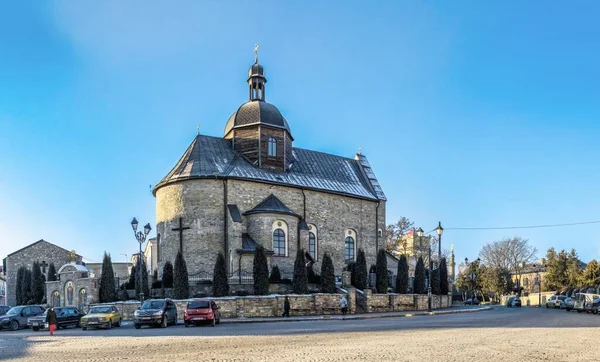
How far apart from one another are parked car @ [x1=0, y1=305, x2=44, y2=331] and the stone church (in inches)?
426

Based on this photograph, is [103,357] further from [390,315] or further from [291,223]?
[291,223]

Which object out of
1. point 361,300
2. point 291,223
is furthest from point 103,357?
point 291,223

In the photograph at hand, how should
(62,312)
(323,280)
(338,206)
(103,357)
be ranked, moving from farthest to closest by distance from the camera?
(338,206)
(323,280)
(62,312)
(103,357)

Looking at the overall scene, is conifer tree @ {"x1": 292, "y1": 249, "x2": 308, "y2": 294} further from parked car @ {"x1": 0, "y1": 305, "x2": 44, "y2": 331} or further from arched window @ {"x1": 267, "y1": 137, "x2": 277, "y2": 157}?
parked car @ {"x1": 0, "y1": 305, "x2": 44, "y2": 331}

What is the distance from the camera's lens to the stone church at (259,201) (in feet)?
139

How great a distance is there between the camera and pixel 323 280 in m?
39.2

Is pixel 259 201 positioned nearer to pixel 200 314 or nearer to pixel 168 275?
pixel 168 275

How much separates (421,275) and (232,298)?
58.4ft

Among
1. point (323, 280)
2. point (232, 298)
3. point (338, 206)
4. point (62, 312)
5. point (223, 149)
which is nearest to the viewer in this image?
point (62, 312)

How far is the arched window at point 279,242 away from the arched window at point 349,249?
25.1 feet

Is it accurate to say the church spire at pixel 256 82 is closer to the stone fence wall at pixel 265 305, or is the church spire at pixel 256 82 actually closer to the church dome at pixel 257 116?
the church dome at pixel 257 116

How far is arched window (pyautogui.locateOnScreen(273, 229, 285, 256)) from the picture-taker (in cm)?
4370

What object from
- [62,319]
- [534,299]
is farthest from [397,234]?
[62,319]

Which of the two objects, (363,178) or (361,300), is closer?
(361,300)
